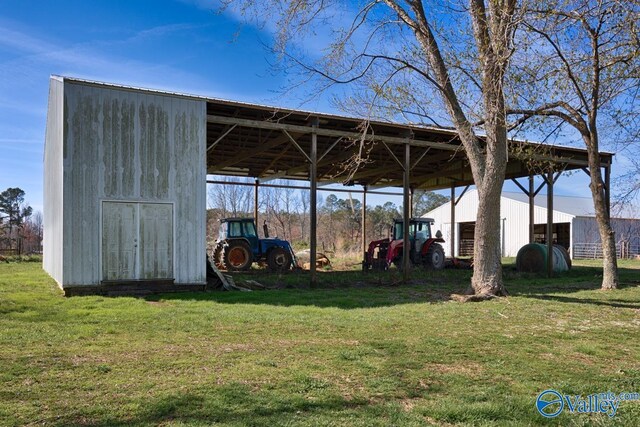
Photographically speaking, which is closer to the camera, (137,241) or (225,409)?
(225,409)

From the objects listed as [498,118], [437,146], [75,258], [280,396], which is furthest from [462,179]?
[280,396]

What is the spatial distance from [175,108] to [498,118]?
22.5ft

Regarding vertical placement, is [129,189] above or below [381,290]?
above

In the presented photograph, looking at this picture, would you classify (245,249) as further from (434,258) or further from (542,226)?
(542,226)

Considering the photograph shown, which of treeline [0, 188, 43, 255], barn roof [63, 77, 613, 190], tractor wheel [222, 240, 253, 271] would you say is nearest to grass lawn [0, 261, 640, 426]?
barn roof [63, 77, 613, 190]

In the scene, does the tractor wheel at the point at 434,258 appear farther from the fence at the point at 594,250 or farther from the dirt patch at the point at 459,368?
the fence at the point at 594,250

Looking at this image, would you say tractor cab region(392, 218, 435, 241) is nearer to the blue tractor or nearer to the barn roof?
the barn roof

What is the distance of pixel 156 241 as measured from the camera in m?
10.8

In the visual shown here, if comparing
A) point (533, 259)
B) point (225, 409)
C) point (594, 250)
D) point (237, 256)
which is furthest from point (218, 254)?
point (594, 250)

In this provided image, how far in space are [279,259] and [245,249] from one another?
A: 1.24m

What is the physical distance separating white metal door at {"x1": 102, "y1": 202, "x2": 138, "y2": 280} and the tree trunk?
11.2 m

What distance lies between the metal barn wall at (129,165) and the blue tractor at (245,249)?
484 centimetres

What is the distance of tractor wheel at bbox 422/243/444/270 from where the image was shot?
17.7m

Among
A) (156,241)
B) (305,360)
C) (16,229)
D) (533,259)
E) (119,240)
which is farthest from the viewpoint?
(16,229)
